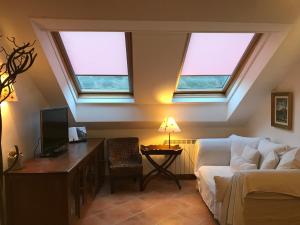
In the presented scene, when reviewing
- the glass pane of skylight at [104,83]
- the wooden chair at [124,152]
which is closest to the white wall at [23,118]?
the glass pane of skylight at [104,83]

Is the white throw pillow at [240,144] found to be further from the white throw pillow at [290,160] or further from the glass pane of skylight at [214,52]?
the glass pane of skylight at [214,52]

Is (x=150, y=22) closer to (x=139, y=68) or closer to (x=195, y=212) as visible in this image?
(x=139, y=68)

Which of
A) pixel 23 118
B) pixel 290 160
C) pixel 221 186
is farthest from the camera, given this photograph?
pixel 23 118

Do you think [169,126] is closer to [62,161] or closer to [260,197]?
[62,161]

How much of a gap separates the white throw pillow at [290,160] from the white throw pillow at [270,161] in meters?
0.09

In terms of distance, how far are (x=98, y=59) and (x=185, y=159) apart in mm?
2288

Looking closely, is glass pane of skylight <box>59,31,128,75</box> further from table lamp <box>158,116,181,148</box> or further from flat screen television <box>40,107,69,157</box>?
table lamp <box>158,116,181,148</box>

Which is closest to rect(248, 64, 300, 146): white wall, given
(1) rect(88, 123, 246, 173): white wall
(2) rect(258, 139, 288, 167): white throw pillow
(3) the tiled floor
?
(2) rect(258, 139, 288, 167): white throw pillow

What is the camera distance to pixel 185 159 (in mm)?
4973

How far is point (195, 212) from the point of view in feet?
11.9

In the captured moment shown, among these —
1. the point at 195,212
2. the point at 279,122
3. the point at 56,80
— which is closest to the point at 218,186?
the point at 195,212

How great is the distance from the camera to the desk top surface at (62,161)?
2824 millimetres

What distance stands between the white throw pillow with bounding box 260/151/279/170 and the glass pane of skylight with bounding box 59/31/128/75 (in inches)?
88.3

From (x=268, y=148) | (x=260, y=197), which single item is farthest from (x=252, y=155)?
(x=260, y=197)
